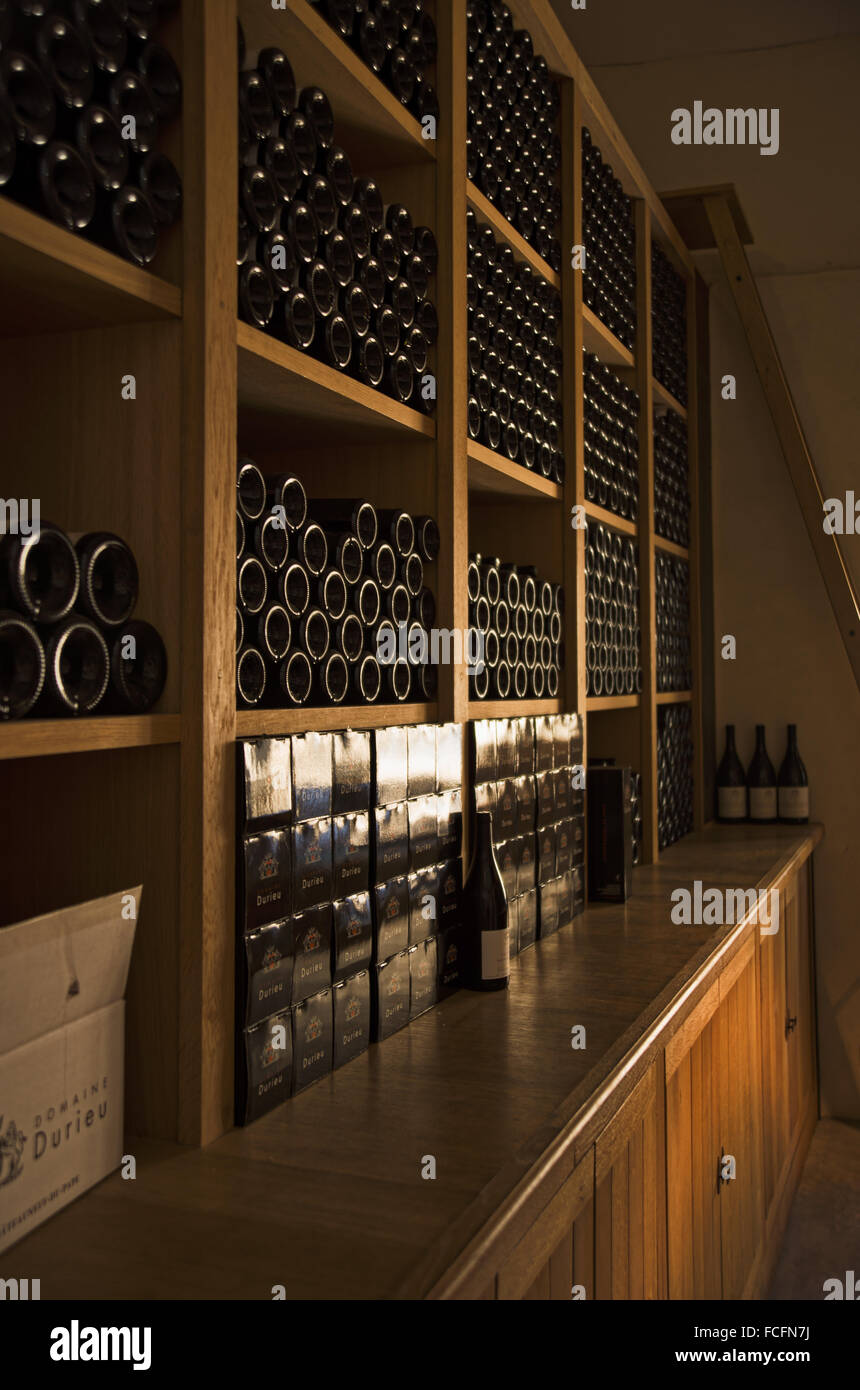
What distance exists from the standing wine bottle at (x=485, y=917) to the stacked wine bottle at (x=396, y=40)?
1.25 m

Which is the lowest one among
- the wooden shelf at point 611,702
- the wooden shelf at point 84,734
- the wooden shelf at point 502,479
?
the wooden shelf at point 84,734

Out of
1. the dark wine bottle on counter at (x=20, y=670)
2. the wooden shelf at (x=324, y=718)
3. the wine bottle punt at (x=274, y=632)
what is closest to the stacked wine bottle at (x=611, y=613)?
the wooden shelf at (x=324, y=718)

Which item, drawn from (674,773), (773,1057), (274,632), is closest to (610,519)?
(674,773)

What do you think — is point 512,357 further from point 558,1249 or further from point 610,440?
point 558,1249

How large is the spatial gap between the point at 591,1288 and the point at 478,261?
1800 mm

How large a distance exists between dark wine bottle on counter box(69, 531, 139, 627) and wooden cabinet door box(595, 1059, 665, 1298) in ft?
2.89

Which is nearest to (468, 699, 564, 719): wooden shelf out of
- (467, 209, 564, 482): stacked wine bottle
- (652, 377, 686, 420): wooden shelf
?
(467, 209, 564, 482): stacked wine bottle

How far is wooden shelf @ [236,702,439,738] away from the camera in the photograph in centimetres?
145

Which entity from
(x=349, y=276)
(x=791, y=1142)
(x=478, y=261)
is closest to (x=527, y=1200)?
(x=349, y=276)

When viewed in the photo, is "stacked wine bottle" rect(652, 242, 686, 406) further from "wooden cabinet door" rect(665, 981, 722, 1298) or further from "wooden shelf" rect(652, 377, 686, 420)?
"wooden cabinet door" rect(665, 981, 722, 1298)

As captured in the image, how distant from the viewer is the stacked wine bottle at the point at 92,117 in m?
1.12

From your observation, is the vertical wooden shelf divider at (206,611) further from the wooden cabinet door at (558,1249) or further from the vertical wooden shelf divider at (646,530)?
the vertical wooden shelf divider at (646,530)

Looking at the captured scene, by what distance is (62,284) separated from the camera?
3.98 feet
